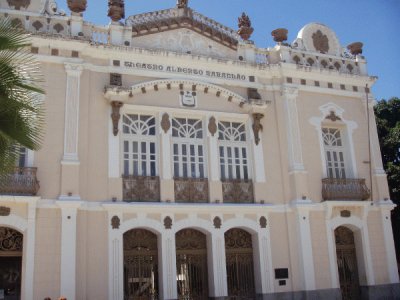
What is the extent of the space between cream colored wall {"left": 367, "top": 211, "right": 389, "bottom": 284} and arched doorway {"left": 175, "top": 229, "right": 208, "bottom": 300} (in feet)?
19.7

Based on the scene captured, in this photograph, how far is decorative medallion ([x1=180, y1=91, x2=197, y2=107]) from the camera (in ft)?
54.2

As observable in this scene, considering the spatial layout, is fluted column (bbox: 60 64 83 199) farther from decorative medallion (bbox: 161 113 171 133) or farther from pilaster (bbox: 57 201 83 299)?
decorative medallion (bbox: 161 113 171 133)

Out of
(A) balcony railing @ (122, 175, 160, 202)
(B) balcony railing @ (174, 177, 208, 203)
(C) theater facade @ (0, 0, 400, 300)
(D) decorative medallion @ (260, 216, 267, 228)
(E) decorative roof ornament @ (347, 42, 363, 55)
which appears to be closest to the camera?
(C) theater facade @ (0, 0, 400, 300)

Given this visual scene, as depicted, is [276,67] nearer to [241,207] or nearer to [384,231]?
[241,207]

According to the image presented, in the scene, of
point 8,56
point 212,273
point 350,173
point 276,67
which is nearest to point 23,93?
point 8,56

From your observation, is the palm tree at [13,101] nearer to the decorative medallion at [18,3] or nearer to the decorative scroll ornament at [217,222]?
the decorative medallion at [18,3]

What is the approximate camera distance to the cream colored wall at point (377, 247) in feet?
56.9

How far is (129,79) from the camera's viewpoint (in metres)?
16.0

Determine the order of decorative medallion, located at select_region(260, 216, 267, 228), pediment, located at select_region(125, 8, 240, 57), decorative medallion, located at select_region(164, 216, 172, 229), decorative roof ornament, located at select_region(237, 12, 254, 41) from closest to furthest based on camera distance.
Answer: decorative medallion, located at select_region(164, 216, 172, 229), decorative medallion, located at select_region(260, 216, 267, 228), pediment, located at select_region(125, 8, 240, 57), decorative roof ornament, located at select_region(237, 12, 254, 41)

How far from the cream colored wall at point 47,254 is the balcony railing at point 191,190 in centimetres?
374

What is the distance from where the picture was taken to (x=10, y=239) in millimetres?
13766

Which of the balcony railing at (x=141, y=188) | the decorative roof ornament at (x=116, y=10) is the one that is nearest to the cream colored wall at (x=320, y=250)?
the balcony railing at (x=141, y=188)

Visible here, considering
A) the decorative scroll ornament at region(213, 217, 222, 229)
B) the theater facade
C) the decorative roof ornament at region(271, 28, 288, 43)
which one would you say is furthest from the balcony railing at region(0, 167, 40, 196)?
the decorative roof ornament at region(271, 28, 288, 43)

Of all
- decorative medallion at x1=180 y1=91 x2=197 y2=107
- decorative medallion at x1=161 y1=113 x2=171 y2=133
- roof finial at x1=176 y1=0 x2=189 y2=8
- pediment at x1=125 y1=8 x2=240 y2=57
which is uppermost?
roof finial at x1=176 y1=0 x2=189 y2=8
